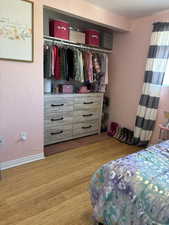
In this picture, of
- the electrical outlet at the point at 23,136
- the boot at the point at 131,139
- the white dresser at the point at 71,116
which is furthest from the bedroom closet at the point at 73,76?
the boot at the point at 131,139

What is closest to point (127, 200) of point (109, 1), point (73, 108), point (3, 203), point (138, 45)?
point (3, 203)

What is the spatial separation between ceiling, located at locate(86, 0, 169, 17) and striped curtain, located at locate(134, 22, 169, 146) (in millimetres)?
248

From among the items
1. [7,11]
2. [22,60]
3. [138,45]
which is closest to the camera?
[7,11]

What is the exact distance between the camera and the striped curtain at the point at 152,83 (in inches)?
107

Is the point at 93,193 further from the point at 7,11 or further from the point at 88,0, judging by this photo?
the point at 88,0

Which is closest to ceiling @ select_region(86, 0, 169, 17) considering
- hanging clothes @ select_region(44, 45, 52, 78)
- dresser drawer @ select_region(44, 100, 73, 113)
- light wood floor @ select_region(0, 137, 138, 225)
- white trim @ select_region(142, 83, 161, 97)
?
hanging clothes @ select_region(44, 45, 52, 78)

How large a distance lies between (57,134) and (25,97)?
1055mm

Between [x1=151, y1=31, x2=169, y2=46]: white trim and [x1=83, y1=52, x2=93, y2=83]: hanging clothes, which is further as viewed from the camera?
[x1=83, y1=52, x2=93, y2=83]: hanging clothes

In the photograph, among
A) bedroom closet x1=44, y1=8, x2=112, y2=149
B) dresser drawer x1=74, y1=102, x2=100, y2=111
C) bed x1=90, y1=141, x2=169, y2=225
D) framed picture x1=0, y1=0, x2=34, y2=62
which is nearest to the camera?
bed x1=90, y1=141, x2=169, y2=225

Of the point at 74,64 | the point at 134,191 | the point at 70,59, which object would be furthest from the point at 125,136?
the point at 134,191

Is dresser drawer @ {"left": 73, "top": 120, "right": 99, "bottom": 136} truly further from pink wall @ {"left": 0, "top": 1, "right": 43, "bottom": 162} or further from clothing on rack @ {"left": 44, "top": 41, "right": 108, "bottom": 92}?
pink wall @ {"left": 0, "top": 1, "right": 43, "bottom": 162}

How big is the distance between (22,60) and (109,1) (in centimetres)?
153

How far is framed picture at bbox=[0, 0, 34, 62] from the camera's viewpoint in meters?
1.96

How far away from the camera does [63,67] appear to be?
2895 mm
